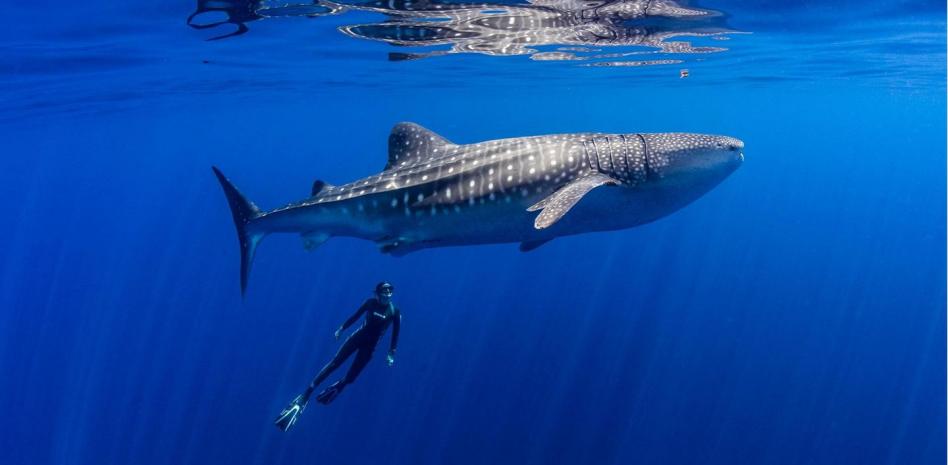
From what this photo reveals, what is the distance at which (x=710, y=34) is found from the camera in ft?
51.9

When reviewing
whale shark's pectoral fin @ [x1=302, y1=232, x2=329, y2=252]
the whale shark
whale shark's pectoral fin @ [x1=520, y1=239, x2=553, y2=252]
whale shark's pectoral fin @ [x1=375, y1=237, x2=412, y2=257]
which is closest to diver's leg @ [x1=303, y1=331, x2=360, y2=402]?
whale shark's pectoral fin @ [x1=302, y1=232, x2=329, y2=252]

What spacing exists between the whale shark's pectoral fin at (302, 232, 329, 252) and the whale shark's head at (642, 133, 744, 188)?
15.1 ft

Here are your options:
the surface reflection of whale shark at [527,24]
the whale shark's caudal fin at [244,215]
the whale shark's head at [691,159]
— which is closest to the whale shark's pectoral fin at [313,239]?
the whale shark's caudal fin at [244,215]

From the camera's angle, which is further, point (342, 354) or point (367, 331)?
point (342, 354)

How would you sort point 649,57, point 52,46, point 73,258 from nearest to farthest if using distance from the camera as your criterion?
point 52,46, point 649,57, point 73,258

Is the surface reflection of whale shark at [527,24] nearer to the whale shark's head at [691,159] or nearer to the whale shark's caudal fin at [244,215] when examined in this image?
the whale shark's caudal fin at [244,215]

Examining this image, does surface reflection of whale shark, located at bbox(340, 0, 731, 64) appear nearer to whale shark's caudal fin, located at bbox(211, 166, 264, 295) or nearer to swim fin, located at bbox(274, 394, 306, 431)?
whale shark's caudal fin, located at bbox(211, 166, 264, 295)

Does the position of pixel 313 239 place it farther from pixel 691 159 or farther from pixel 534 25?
pixel 534 25

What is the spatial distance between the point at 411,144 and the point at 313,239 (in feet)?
6.55

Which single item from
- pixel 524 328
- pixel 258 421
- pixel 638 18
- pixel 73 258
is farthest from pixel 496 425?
pixel 73 258

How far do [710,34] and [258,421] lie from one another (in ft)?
60.2

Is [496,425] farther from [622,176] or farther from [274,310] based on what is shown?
[274,310]

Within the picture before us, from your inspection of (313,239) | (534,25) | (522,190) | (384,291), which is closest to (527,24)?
(534,25)

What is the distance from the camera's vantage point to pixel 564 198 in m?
6.53
